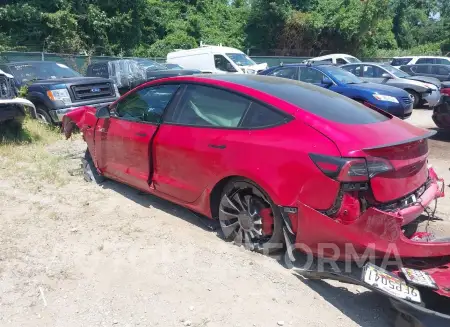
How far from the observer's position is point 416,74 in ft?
57.8

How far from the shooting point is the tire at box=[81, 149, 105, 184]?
230 inches

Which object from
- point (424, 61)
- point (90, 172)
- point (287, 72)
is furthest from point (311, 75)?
point (424, 61)

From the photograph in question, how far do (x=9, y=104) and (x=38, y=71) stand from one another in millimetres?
3657

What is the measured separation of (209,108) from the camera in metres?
4.20

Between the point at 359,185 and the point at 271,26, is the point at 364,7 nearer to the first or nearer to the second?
the point at 271,26

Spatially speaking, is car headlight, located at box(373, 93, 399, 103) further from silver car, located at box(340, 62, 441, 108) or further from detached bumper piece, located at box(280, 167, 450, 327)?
detached bumper piece, located at box(280, 167, 450, 327)

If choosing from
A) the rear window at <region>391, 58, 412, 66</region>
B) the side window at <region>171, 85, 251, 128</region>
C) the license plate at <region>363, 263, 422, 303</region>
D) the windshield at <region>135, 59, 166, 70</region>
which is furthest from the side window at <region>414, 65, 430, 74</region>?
the license plate at <region>363, 263, 422, 303</region>

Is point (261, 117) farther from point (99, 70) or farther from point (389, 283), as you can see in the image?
point (99, 70)

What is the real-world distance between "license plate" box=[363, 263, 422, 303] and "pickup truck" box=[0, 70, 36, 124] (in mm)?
6660

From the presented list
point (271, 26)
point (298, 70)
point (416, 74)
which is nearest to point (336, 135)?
point (298, 70)

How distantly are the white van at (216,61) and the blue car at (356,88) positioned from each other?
5.39 m

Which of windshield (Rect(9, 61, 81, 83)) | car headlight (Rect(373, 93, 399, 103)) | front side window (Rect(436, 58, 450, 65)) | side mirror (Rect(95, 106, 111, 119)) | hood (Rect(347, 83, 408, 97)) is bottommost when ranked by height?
front side window (Rect(436, 58, 450, 65))

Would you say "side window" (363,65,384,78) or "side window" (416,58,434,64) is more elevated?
"side window" (363,65,384,78)

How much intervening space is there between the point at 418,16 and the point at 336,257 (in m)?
48.2
